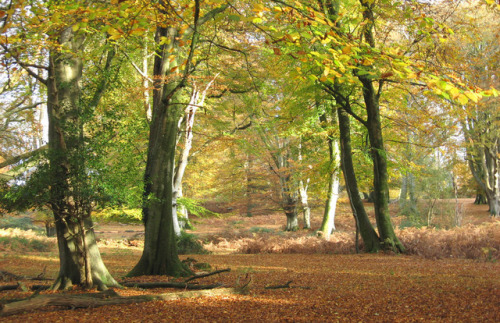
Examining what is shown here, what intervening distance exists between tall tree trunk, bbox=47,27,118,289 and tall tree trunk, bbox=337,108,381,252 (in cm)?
777

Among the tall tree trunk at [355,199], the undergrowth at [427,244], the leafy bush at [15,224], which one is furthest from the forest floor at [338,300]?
the leafy bush at [15,224]

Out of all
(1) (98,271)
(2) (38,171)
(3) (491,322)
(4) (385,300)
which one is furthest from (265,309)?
(2) (38,171)

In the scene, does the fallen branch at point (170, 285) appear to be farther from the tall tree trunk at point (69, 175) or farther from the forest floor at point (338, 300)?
the tall tree trunk at point (69, 175)

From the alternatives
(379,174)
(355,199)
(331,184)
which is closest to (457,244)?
(379,174)

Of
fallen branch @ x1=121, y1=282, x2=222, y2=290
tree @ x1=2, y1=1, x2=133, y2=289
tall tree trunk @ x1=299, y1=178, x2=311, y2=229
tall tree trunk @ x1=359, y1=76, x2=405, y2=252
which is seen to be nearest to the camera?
tree @ x1=2, y1=1, x2=133, y2=289

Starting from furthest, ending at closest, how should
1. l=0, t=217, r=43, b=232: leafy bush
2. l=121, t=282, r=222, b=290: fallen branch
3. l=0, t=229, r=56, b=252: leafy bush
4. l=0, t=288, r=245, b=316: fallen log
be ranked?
l=0, t=217, r=43, b=232: leafy bush
l=0, t=229, r=56, b=252: leafy bush
l=121, t=282, r=222, b=290: fallen branch
l=0, t=288, r=245, b=316: fallen log

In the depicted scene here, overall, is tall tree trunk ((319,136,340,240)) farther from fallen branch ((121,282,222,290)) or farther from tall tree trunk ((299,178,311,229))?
fallen branch ((121,282,222,290))

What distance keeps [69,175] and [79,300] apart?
1628 millimetres

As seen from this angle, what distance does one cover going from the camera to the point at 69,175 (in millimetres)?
4980

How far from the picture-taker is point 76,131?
5.38 metres

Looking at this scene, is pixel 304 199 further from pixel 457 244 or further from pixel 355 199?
pixel 457 244

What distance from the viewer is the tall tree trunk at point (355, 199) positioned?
11179 millimetres

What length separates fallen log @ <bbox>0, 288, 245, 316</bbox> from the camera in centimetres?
397

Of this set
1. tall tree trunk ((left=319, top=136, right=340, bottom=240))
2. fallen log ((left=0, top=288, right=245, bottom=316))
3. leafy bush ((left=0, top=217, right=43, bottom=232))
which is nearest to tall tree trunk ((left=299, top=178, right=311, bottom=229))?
tall tree trunk ((left=319, top=136, right=340, bottom=240))
